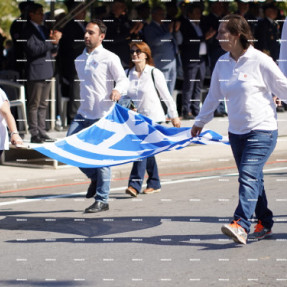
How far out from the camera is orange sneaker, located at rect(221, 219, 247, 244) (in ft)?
25.0

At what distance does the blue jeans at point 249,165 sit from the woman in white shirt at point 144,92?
320cm

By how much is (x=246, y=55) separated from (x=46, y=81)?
25.1 ft

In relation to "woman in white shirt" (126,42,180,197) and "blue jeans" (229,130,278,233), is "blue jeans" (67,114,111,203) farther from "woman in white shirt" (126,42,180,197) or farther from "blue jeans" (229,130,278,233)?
"blue jeans" (229,130,278,233)

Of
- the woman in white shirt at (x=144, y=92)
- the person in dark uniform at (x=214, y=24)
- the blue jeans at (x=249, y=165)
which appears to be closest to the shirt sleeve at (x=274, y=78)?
the blue jeans at (x=249, y=165)

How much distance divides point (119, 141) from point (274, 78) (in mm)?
2697

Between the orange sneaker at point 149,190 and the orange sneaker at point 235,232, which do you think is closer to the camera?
the orange sneaker at point 235,232

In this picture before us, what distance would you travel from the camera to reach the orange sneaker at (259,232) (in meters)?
8.12

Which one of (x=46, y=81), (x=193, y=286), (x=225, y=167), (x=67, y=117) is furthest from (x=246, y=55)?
(x=67, y=117)

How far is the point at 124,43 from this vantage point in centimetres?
1670

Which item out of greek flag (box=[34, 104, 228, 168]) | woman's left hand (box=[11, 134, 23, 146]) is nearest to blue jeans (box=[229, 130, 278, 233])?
greek flag (box=[34, 104, 228, 168])

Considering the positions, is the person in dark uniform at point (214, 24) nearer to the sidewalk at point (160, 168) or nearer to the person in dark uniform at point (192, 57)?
A: the person in dark uniform at point (192, 57)

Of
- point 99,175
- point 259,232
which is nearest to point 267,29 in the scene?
point 99,175

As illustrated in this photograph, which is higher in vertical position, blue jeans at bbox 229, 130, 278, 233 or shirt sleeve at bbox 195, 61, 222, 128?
shirt sleeve at bbox 195, 61, 222, 128

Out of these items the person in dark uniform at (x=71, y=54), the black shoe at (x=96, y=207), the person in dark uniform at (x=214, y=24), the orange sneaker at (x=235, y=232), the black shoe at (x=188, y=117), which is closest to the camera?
the orange sneaker at (x=235, y=232)
